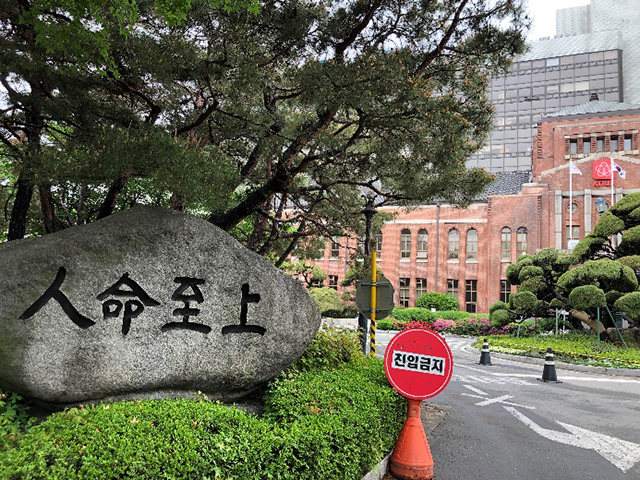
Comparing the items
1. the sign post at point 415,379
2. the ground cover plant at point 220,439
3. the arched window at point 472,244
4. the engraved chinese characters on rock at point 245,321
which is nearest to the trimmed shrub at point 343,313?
the arched window at point 472,244

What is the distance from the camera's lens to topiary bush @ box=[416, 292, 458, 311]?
108 ft

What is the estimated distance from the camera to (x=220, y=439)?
3.26 meters

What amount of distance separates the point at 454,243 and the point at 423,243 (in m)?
2.30

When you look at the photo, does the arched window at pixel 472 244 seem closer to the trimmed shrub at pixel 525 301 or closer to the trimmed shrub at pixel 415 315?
the trimmed shrub at pixel 415 315

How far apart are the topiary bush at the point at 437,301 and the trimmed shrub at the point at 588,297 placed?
17715 millimetres

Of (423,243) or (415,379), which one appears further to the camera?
(423,243)

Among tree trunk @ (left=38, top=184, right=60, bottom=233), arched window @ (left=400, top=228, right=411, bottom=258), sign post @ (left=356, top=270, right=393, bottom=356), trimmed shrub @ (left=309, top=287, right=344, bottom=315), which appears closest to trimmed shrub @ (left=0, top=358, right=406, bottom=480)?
sign post @ (left=356, top=270, right=393, bottom=356)

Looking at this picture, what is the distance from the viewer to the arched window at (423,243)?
35875 mm

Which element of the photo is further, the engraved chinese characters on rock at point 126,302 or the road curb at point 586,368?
the road curb at point 586,368

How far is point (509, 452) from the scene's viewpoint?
5445 mm

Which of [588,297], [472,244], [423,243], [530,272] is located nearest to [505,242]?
[472,244]

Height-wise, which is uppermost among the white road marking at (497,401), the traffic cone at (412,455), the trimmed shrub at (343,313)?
the traffic cone at (412,455)

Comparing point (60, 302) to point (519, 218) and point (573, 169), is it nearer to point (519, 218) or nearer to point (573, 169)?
point (573, 169)

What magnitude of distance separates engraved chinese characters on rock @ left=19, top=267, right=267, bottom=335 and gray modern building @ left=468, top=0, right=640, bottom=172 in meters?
64.8
